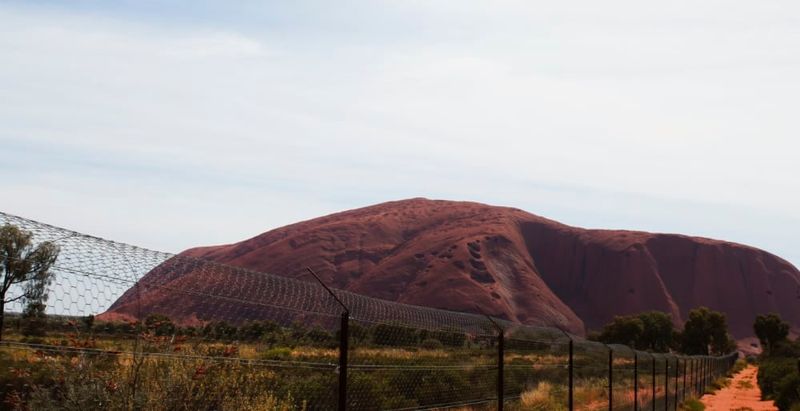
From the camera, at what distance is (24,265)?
14.2 feet

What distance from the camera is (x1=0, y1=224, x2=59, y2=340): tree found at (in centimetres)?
425

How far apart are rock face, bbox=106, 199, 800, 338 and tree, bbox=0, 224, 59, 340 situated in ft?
375

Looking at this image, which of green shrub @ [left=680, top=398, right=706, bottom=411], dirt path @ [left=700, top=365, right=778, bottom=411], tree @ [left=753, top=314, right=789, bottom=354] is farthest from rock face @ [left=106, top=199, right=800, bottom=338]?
green shrub @ [left=680, top=398, right=706, bottom=411]

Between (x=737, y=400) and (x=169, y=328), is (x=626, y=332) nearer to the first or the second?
(x=737, y=400)

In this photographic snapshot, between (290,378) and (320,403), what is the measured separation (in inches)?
47.4

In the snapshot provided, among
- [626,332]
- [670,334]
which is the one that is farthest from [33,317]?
[670,334]

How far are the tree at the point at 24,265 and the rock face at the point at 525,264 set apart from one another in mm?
114347

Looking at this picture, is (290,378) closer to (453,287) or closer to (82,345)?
(82,345)

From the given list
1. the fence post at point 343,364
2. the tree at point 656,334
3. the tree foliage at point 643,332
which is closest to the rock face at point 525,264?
the tree foliage at point 643,332

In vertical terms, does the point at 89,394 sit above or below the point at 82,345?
below

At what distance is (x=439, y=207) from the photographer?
174 meters

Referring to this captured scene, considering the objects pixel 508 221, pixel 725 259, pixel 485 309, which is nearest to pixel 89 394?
pixel 485 309

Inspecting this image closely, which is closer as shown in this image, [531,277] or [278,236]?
[531,277]

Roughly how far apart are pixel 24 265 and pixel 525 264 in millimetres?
140318
